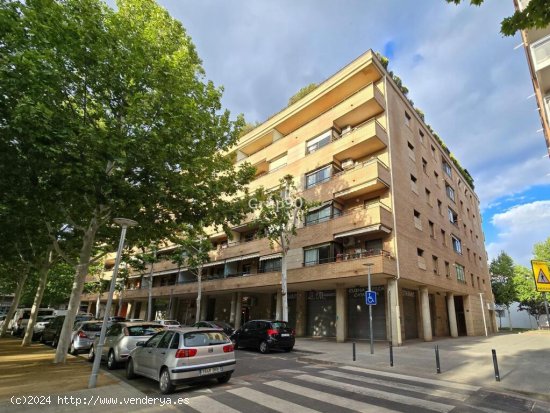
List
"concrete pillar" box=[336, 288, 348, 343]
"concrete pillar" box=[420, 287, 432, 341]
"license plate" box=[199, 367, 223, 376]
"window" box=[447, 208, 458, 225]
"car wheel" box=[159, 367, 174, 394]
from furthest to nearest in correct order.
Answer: "window" box=[447, 208, 458, 225], "concrete pillar" box=[420, 287, 432, 341], "concrete pillar" box=[336, 288, 348, 343], "license plate" box=[199, 367, 223, 376], "car wheel" box=[159, 367, 174, 394]

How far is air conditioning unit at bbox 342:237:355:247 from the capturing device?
2225 cm

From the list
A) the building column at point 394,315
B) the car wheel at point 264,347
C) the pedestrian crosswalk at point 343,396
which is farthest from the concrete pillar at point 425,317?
the pedestrian crosswalk at point 343,396

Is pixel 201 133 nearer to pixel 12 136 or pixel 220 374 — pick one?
pixel 12 136

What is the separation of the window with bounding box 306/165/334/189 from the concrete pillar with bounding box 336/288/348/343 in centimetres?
820

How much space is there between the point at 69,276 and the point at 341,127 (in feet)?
138

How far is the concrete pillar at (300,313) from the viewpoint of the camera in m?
25.5

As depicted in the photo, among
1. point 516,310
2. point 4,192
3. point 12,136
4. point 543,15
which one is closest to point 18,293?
point 4,192

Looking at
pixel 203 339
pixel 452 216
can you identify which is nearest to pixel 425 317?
pixel 452 216

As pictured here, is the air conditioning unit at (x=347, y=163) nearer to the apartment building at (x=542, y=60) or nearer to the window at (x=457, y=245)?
the apartment building at (x=542, y=60)

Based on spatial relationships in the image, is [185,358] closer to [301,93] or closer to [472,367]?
[472,367]

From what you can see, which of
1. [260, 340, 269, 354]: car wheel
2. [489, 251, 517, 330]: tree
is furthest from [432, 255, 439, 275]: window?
[489, 251, 517, 330]: tree

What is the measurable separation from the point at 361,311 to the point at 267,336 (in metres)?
9.81

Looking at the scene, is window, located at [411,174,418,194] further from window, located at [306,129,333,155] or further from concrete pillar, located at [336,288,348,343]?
concrete pillar, located at [336,288,348,343]

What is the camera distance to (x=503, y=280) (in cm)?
5384
